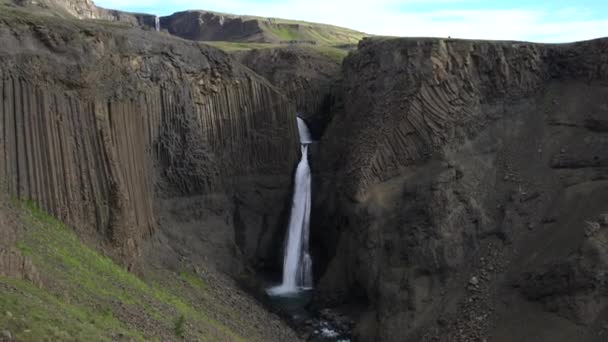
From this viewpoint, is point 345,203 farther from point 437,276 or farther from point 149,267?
point 149,267

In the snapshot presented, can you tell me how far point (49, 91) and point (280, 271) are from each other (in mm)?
18289

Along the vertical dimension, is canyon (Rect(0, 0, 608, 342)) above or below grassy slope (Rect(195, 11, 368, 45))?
below

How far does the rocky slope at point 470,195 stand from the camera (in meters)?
27.3

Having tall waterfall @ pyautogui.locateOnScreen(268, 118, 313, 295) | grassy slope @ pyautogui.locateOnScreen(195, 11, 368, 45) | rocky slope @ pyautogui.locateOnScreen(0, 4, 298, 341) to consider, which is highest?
grassy slope @ pyautogui.locateOnScreen(195, 11, 368, 45)

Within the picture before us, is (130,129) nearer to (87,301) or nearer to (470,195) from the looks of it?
(87,301)

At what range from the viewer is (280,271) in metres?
38.8

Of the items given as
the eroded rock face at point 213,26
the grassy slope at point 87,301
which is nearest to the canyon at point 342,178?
the grassy slope at point 87,301

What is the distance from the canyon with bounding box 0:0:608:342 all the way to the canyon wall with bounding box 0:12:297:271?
0.08 meters

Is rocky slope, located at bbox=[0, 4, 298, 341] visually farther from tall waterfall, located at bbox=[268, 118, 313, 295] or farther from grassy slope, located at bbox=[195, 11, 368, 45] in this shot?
grassy slope, located at bbox=[195, 11, 368, 45]

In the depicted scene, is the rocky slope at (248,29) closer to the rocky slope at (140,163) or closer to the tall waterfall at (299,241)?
the tall waterfall at (299,241)

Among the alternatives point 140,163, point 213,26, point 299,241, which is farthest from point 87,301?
point 213,26

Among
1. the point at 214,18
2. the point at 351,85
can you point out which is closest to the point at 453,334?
the point at 351,85

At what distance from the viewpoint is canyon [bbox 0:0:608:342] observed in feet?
83.1

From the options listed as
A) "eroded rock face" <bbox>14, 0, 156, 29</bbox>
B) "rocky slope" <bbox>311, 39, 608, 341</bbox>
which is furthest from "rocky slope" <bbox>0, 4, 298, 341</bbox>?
"eroded rock face" <bbox>14, 0, 156, 29</bbox>
